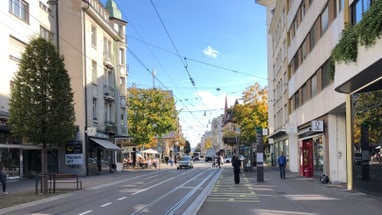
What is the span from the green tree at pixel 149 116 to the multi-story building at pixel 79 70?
19.4 ft

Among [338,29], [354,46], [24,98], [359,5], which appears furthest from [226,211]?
[24,98]

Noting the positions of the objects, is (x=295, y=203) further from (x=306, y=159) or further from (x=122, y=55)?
(x=122, y=55)

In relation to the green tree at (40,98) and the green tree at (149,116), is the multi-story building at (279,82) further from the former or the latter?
the green tree at (40,98)

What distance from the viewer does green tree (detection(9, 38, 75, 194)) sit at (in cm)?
2242

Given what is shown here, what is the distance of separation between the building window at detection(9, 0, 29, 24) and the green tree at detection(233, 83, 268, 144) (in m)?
35.7

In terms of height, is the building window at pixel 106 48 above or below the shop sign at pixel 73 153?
above

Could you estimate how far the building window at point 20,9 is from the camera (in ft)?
106

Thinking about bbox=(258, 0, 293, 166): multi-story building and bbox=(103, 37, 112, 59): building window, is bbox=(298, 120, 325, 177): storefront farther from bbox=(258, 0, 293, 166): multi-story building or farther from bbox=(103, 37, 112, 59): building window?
bbox=(103, 37, 112, 59): building window

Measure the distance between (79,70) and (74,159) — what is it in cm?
748

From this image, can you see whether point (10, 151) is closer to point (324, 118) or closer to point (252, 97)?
point (324, 118)

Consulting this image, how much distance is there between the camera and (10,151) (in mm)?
31797

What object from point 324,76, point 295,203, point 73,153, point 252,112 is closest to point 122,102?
point 73,153

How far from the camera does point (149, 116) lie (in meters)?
60.6

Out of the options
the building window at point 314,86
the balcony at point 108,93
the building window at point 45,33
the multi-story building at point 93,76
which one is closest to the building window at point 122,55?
the multi-story building at point 93,76
